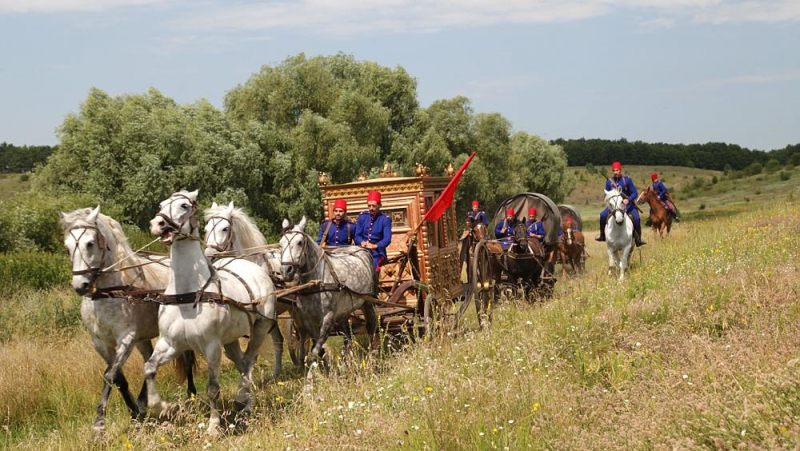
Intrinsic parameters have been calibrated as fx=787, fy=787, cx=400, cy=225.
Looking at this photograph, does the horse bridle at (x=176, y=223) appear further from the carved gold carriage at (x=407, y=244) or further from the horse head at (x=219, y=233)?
the carved gold carriage at (x=407, y=244)

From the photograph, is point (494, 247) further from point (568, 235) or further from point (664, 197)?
point (664, 197)

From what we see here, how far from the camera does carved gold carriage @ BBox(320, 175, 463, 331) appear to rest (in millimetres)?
11509

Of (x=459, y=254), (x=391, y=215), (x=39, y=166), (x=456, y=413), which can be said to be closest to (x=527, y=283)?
(x=459, y=254)

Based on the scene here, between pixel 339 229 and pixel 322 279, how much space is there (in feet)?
7.09

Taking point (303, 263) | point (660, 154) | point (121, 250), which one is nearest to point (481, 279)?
point (303, 263)

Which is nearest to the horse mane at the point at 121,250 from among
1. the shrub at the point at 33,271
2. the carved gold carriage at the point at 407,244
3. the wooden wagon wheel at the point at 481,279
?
the carved gold carriage at the point at 407,244

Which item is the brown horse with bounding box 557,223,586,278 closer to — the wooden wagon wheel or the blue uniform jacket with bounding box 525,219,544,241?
the blue uniform jacket with bounding box 525,219,544,241

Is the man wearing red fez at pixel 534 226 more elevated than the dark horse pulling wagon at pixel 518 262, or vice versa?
the man wearing red fez at pixel 534 226

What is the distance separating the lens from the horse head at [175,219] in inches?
292

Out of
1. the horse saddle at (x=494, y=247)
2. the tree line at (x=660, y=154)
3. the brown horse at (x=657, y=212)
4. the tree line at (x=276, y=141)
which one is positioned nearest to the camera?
the horse saddle at (x=494, y=247)

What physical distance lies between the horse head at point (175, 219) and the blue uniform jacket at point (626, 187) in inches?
450

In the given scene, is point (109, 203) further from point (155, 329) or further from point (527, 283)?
point (155, 329)

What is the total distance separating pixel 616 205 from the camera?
16.4 m

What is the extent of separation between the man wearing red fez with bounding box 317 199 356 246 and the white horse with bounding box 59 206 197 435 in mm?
3562
